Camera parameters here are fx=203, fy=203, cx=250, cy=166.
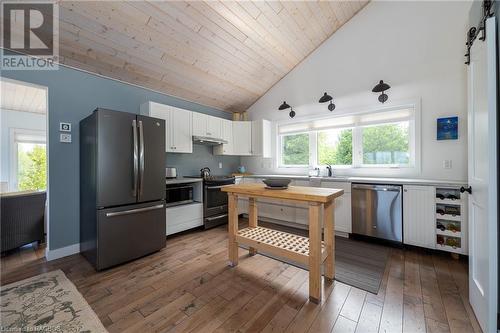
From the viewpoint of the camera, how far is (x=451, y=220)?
8.14ft

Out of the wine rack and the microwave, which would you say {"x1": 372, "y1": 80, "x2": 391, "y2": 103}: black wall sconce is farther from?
the microwave

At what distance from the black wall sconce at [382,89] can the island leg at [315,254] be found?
2.59 m

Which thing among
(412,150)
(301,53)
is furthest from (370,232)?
(301,53)

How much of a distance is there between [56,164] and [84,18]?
70.1 inches

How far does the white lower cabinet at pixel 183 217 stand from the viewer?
3.18 meters

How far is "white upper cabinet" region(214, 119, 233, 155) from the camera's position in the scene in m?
4.46

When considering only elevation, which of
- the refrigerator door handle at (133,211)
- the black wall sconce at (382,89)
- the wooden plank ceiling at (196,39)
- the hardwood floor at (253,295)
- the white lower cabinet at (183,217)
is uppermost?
the wooden plank ceiling at (196,39)

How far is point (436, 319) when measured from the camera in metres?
1.51

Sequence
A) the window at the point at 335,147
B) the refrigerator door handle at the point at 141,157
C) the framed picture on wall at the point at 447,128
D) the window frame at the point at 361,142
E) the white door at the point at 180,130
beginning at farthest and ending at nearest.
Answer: the window at the point at 335,147 < the white door at the point at 180,130 < the window frame at the point at 361,142 < the framed picture on wall at the point at 447,128 < the refrigerator door handle at the point at 141,157

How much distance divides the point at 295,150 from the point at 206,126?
6.53 ft

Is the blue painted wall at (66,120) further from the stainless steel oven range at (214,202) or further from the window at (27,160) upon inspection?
the window at (27,160)

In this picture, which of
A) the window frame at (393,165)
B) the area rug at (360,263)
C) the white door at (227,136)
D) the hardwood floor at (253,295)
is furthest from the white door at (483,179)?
the white door at (227,136)

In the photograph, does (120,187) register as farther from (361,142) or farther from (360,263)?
(361,142)

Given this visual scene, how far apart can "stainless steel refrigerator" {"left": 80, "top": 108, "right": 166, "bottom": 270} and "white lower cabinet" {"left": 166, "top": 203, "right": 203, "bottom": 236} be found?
0.41 metres
